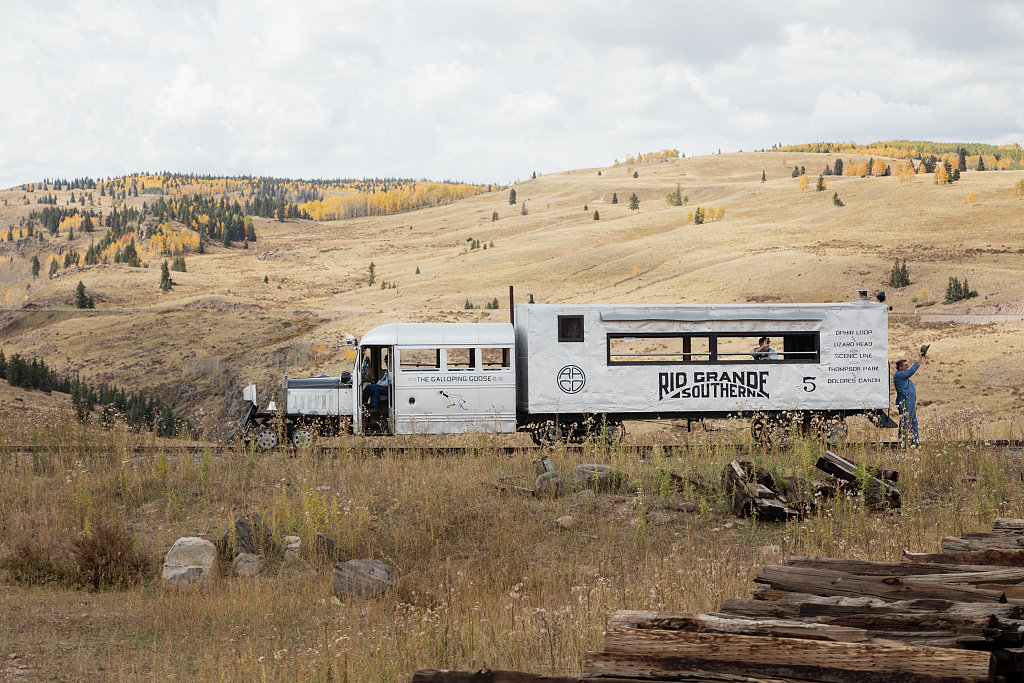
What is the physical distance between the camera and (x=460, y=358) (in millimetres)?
16578

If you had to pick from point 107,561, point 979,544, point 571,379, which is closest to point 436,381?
point 571,379

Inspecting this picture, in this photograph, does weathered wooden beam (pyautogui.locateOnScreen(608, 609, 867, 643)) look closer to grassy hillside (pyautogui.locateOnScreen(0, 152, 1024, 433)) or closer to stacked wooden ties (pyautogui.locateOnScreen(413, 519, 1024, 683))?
stacked wooden ties (pyautogui.locateOnScreen(413, 519, 1024, 683))

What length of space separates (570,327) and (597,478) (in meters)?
6.29

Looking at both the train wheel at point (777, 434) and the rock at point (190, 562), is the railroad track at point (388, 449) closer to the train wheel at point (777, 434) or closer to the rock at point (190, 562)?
the train wheel at point (777, 434)

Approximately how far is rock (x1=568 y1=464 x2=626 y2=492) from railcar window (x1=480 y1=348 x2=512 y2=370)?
5721 millimetres

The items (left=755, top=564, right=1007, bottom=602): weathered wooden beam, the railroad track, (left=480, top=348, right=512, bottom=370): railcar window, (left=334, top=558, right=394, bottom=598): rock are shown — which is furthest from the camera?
(left=480, top=348, right=512, bottom=370): railcar window

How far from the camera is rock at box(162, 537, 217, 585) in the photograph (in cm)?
826

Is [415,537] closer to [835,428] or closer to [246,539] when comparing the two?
[246,539]

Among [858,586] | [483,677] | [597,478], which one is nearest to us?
[483,677]

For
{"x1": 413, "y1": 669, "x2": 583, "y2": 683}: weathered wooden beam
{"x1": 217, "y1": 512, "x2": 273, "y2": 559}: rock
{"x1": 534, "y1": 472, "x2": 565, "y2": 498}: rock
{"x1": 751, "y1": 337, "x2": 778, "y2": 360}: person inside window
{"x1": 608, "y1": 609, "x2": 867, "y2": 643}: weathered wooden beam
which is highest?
{"x1": 751, "y1": 337, "x2": 778, "y2": 360}: person inside window

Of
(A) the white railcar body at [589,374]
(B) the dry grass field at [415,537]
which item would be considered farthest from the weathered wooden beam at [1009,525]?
(A) the white railcar body at [589,374]

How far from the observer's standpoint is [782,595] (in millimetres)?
4648

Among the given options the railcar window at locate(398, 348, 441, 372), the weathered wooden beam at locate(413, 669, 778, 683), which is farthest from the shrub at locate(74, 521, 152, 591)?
the railcar window at locate(398, 348, 441, 372)

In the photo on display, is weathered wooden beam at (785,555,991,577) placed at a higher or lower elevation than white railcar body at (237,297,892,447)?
lower
